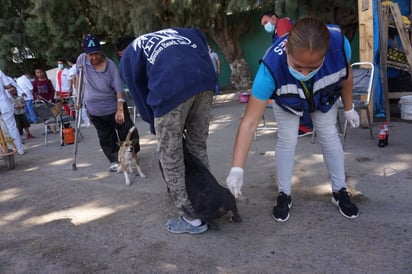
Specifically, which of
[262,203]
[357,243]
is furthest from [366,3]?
[357,243]

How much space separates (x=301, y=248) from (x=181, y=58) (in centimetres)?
158

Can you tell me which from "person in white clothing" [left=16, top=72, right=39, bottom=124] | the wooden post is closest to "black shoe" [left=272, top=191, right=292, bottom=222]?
the wooden post

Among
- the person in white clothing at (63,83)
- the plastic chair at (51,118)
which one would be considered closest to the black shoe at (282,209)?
the plastic chair at (51,118)

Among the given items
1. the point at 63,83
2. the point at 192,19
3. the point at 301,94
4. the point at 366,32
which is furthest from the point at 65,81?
the point at 301,94

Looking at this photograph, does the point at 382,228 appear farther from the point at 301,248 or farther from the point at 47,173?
the point at 47,173

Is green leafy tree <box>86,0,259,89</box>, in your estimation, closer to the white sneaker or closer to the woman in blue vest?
the white sneaker

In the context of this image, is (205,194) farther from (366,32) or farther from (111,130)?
(366,32)

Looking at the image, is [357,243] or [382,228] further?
[382,228]

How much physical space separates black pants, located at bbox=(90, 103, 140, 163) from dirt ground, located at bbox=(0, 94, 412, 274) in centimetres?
32

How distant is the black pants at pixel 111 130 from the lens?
15.9 ft

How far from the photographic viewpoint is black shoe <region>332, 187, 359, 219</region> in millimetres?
2988

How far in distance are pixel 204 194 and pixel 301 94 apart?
1021 mm

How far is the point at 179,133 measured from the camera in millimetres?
2805

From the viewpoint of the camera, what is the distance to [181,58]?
2.69m
